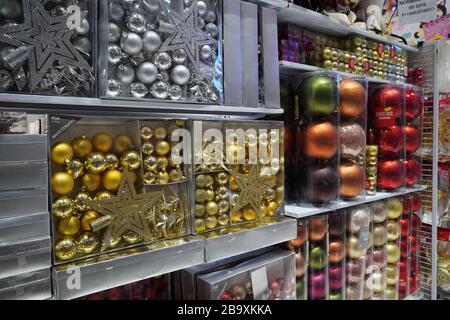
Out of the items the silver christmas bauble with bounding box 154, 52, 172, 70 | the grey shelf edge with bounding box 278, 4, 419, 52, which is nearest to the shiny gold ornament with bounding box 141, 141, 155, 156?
the silver christmas bauble with bounding box 154, 52, 172, 70

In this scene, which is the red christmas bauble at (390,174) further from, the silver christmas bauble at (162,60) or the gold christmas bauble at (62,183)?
the gold christmas bauble at (62,183)

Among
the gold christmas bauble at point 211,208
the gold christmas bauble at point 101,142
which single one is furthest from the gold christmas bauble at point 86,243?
the gold christmas bauble at point 211,208

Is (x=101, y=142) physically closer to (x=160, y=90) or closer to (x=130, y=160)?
(x=130, y=160)

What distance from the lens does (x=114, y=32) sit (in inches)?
34.2

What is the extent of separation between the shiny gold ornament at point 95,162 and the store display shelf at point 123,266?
0.75 ft

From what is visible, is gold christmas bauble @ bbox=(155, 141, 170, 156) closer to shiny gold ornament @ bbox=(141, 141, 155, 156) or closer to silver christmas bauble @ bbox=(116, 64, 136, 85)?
shiny gold ornament @ bbox=(141, 141, 155, 156)

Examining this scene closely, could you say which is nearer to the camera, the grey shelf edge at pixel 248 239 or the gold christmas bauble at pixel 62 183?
the gold christmas bauble at pixel 62 183

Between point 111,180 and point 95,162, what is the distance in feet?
0.21

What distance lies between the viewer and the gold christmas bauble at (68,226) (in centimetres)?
83
